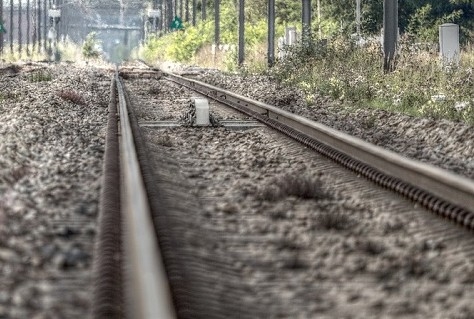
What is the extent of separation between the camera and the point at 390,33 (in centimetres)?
1891

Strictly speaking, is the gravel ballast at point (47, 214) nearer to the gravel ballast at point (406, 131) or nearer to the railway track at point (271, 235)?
the railway track at point (271, 235)

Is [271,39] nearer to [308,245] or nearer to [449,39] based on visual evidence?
[449,39]

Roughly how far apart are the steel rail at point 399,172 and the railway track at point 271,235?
0.01m

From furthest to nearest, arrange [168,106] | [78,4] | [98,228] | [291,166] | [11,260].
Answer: [78,4], [168,106], [291,166], [98,228], [11,260]

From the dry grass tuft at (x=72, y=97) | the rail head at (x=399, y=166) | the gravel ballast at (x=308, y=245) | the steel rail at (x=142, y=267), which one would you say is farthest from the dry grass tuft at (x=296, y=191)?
the dry grass tuft at (x=72, y=97)

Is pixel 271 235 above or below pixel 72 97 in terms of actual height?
below

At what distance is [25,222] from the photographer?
6.02 metres

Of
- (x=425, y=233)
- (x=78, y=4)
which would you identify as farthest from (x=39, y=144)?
(x=78, y=4)

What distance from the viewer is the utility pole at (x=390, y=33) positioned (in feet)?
62.0

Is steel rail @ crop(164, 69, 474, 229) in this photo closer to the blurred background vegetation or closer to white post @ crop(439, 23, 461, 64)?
the blurred background vegetation

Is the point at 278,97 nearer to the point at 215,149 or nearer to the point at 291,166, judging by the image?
the point at 215,149

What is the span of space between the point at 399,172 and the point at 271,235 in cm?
228

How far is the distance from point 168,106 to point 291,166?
9.69 metres

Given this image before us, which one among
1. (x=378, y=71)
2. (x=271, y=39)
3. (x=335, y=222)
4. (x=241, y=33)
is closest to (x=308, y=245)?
(x=335, y=222)
